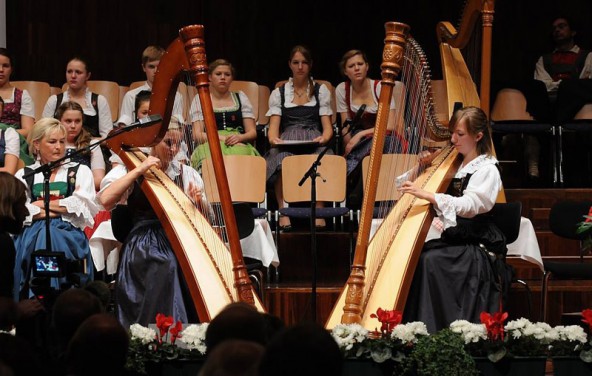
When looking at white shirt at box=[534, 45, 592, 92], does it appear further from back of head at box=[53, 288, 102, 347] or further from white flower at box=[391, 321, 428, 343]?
back of head at box=[53, 288, 102, 347]

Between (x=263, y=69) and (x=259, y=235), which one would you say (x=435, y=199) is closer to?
(x=259, y=235)

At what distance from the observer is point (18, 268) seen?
6.37 metres

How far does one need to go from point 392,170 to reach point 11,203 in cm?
234

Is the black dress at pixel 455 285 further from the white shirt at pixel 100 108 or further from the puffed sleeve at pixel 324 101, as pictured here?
the white shirt at pixel 100 108

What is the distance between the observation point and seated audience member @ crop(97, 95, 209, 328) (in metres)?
5.74

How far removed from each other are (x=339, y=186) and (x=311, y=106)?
1.15 metres

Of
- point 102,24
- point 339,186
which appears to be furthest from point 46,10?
point 339,186

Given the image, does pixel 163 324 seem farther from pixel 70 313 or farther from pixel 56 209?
pixel 56 209

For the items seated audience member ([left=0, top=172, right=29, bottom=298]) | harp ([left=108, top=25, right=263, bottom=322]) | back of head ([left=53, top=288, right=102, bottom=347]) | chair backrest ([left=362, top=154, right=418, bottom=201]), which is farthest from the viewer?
chair backrest ([left=362, top=154, right=418, bottom=201])

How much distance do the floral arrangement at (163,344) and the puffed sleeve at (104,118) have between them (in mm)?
4023

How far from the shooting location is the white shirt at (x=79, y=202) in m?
6.43

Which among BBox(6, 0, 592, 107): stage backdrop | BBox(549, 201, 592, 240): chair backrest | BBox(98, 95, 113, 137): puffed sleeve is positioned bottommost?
BBox(549, 201, 592, 240): chair backrest

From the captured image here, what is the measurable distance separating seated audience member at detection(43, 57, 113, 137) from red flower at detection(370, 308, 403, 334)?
4185 mm

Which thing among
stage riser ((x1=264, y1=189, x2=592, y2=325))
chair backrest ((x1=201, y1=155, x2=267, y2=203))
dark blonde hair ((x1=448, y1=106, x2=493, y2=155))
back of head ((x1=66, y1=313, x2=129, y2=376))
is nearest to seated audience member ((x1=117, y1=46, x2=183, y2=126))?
chair backrest ((x1=201, y1=155, x2=267, y2=203))
